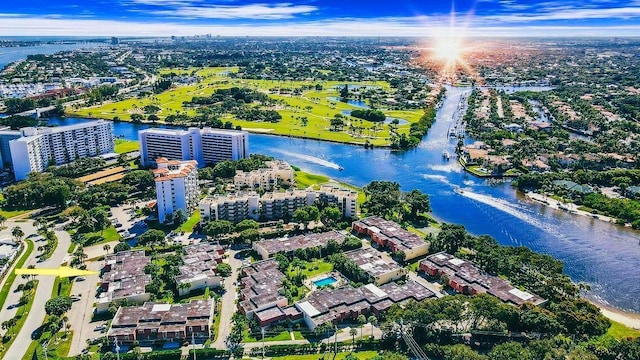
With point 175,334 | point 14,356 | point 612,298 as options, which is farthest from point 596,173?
point 14,356

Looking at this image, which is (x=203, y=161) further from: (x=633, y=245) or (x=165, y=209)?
(x=633, y=245)

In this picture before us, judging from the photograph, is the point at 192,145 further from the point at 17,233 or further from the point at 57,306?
the point at 57,306

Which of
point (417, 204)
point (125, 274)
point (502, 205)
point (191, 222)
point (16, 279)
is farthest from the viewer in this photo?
point (502, 205)

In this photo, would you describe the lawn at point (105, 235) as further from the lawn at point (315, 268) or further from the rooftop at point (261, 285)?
the lawn at point (315, 268)

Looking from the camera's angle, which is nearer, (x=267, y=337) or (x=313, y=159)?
(x=267, y=337)

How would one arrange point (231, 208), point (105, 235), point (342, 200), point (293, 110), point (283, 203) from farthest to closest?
point (293, 110) → point (342, 200) → point (283, 203) → point (231, 208) → point (105, 235)

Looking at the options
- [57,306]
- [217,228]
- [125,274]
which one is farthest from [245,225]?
[57,306]
